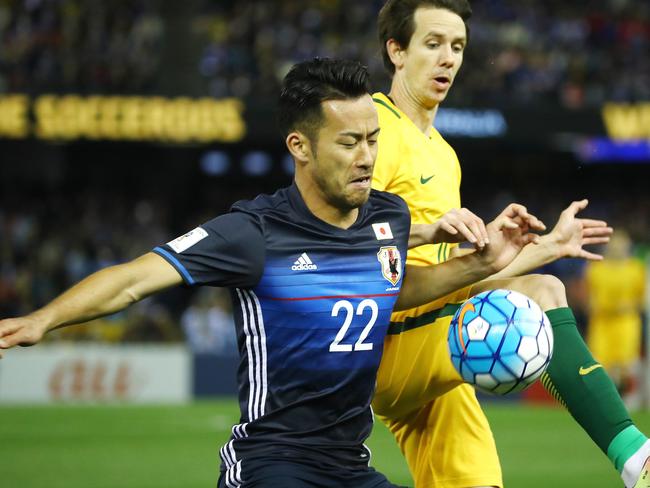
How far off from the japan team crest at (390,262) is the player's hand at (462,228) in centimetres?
20

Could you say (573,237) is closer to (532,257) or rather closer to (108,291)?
(532,257)

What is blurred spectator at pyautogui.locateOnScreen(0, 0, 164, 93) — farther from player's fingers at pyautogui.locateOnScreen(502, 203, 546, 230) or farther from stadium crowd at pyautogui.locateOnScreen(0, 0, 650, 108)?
player's fingers at pyautogui.locateOnScreen(502, 203, 546, 230)

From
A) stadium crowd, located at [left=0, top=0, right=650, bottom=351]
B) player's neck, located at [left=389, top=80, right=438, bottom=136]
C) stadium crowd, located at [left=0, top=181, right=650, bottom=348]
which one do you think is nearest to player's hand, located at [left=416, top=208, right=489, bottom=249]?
player's neck, located at [left=389, top=80, right=438, bottom=136]

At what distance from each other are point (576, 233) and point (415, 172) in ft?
2.36

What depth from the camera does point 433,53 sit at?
5.04m

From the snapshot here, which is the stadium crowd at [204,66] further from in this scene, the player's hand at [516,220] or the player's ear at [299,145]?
the player's ear at [299,145]

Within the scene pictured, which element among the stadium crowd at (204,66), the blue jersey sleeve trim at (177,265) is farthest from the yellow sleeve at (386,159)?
the stadium crowd at (204,66)

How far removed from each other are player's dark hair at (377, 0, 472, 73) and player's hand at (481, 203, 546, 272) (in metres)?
1.11

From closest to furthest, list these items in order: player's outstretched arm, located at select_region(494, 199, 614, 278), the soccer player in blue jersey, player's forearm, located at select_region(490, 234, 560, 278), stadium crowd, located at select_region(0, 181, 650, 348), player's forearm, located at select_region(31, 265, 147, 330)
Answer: player's forearm, located at select_region(31, 265, 147, 330)
the soccer player in blue jersey
player's outstretched arm, located at select_region(494, 199, 614, 278)
player's forearm, located at select_region(490, 234, 560, 278)
stadium crowd, located at select_region(0, 181, 650, 348)

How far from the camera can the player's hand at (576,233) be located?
4500 millimetres

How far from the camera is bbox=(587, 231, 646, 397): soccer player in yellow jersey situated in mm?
14758

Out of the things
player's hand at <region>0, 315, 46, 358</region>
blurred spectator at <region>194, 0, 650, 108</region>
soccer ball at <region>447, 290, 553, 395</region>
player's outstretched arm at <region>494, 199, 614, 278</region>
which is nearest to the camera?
player's hand at <region>0, 315, 46, 358</region>

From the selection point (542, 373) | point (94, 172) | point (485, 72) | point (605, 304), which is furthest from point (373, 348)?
point (94, 172)

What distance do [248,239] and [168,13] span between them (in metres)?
18.8
